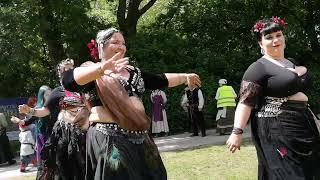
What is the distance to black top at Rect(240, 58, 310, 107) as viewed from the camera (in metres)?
4.70

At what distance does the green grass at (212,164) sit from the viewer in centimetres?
834

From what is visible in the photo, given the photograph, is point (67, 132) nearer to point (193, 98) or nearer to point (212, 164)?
point (212, 164)

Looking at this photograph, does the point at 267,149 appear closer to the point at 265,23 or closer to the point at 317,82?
the point at 265,23

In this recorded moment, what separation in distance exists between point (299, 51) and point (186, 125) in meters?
6.44

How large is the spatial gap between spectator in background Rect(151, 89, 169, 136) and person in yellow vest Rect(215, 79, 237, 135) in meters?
1.86

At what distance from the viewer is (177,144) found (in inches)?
546

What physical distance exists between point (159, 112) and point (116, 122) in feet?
39.5

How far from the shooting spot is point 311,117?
→ 4.81 metres

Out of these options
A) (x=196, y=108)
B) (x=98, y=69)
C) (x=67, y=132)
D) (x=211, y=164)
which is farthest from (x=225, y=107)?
(x=98, y=69)

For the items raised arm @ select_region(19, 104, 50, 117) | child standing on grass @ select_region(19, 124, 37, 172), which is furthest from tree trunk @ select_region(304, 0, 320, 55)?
raised arm @ select_region(19, 104, 50, 117)

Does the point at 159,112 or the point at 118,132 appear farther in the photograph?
the point at 159,112

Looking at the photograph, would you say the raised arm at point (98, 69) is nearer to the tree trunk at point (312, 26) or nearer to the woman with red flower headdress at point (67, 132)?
the woman with red flower headdress at point (67, 132)

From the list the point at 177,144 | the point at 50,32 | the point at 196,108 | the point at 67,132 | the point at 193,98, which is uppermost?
the point at 50,32

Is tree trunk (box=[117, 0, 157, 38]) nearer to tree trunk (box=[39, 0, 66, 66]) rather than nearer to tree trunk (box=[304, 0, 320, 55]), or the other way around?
tree trunk (box=[39, 0, 66, 66])
